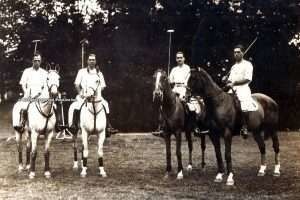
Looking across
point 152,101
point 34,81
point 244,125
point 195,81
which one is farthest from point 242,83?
point 152,101

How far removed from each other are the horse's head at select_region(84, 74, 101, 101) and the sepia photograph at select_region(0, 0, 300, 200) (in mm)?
42

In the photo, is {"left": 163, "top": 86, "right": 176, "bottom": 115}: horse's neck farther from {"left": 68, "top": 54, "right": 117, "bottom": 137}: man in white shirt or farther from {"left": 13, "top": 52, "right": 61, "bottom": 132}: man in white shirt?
{"left": 13, "top": 52, "right": 61, "bottom": 132}: man in white shirt

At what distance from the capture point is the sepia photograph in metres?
11.9

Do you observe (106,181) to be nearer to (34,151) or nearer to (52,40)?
(34,151)

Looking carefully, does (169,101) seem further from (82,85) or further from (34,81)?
(34,81)

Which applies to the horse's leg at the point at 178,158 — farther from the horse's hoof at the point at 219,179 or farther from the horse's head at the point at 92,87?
the horse's head at the point at 92,87

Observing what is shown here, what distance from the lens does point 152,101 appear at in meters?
29.8

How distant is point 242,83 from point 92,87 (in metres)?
3.80

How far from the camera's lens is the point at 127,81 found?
105 feet

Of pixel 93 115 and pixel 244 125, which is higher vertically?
pixel 93 115

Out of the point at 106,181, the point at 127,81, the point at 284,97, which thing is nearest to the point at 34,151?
the point at 106,181

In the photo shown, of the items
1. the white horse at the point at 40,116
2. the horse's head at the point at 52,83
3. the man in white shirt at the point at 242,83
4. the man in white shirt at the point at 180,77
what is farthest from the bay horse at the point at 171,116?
the white horse at the point at 40,116

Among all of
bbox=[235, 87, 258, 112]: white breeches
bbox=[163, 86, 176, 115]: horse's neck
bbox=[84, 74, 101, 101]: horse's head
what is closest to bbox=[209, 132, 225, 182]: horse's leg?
bbox=[235, 87, 258, 112]: white breeches

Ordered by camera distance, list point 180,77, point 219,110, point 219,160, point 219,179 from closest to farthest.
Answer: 1. point 219,110
2. point 219,179
3. point 219,160
4. point 180,77
